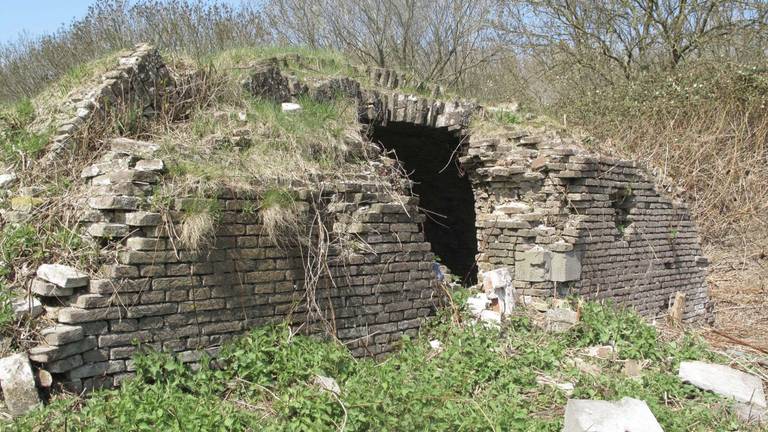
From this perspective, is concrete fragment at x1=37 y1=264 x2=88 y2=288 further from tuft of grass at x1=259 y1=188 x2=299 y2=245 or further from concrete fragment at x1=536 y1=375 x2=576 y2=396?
concrete fragment at x1=536 y1=375 x2=576 y2=396

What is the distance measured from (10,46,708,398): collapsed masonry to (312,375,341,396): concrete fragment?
1.92 ft

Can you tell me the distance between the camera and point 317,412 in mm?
3758

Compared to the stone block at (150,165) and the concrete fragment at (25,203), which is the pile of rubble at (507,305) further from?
the concrete fragment at (25,203)

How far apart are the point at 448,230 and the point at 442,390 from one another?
6160mm

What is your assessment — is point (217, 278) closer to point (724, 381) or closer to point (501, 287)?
point (501, 287)

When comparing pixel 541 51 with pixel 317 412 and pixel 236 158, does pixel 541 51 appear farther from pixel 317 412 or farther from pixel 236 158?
pixel 317 412

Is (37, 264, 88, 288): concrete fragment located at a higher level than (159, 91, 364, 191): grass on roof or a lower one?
lower

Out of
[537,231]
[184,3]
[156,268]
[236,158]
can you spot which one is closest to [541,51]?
[184,3]

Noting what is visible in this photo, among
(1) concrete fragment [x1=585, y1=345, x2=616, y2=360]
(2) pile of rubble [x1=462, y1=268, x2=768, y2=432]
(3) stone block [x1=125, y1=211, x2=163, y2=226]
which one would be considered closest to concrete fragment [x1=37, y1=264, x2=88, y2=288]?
(3) stone block [x1=125, y1=211, x2=163, y2=226]

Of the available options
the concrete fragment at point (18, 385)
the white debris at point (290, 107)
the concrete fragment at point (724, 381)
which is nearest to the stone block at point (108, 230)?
the concrete fragment at point (18, 385)

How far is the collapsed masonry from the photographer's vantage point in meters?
3.99

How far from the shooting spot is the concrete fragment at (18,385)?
348 cm

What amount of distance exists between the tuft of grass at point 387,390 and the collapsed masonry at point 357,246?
0.65 ft

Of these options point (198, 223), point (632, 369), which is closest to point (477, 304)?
point (632, 369)
